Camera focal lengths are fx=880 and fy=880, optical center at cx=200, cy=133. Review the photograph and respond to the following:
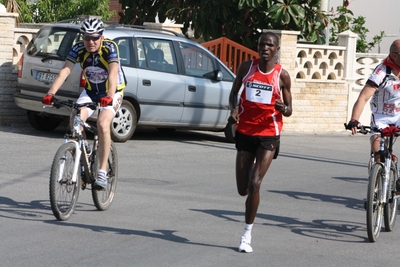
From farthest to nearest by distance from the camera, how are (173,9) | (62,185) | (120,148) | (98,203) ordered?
(173,9), (120,148), (98,203), (62,185)

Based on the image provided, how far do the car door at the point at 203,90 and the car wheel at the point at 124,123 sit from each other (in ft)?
3.50

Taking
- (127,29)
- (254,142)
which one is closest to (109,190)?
(254,142)

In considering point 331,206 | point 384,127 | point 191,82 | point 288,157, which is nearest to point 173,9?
point 191,82

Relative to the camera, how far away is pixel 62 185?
7914mm

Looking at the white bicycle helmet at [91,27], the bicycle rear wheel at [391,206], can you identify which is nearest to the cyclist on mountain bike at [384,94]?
the bicycle rear wheel at [391,206]

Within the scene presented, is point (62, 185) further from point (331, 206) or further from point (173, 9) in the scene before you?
point (173, 9)

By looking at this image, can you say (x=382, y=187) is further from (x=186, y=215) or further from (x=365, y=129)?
(x=186, y=215)

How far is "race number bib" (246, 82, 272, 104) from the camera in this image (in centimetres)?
723

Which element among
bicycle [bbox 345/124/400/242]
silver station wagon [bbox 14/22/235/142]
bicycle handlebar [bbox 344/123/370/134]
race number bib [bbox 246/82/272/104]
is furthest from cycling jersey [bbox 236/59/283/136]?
silver station wagon [bbox 14/22/235/142]

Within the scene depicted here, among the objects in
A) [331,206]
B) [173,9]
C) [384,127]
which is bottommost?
[331,206]

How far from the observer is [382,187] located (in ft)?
26.2

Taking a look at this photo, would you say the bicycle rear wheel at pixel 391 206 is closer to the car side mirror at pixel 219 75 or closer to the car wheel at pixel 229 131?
the car side mirror at pixel 219 75

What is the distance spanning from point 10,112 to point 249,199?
9.21 meters

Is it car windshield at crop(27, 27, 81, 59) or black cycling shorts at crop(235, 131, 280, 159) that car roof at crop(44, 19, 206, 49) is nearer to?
car windshield at crop(27, 27, 81, 59)
